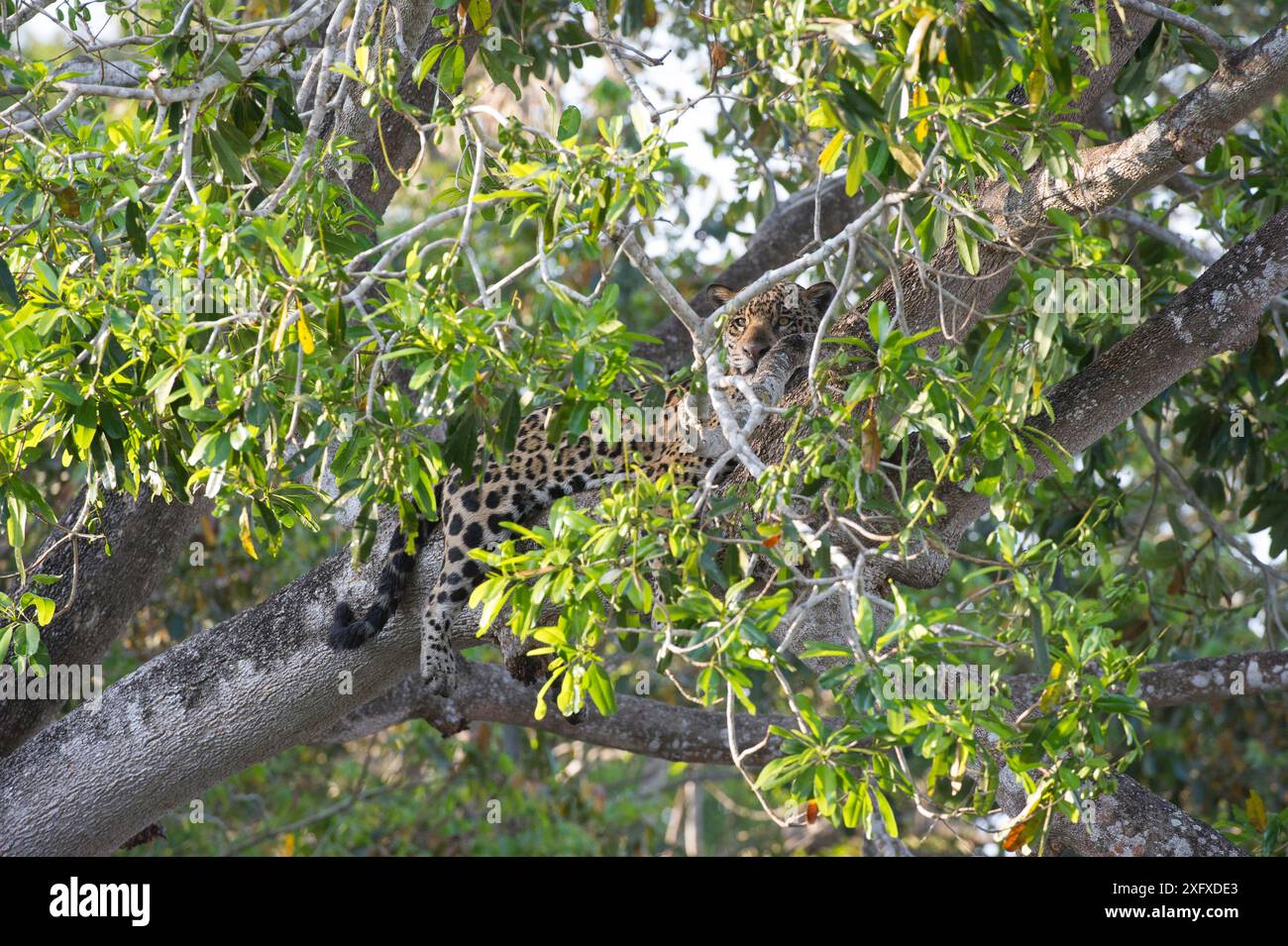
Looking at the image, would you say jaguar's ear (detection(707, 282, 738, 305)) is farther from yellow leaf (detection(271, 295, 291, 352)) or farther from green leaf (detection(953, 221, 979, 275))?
yellow leaf (detection(271, 295, 291, 352))

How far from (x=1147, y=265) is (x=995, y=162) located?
2.89 meters

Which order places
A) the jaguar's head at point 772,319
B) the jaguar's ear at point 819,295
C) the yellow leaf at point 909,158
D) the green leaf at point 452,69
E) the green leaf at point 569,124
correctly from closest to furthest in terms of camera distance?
1. the yellow leaf at point 909,158
2. the green leaf at point 569,124
3. the green leaf at point 452,69
4. the jaguar's head at point 772,319
5. the jaguar's ear at point 819,295

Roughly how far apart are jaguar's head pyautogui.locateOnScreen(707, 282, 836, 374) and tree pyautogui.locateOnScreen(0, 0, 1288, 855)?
110 centimetres

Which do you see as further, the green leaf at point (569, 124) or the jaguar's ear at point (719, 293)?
the jaguar's ear at point (719, 293)

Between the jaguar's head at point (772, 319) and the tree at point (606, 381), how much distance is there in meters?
1.10

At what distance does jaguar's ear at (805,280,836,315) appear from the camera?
5898 millimetres

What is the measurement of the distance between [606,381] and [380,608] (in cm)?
182

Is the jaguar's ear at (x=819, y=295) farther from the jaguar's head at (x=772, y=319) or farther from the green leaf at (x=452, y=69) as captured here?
the green leaf at (x=452, y=69)

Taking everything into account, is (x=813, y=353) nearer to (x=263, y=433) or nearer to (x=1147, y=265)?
(x=263, y=433)

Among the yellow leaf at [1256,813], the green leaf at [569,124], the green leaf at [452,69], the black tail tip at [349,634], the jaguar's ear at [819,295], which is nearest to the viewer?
A: the green leaf at [569,124]

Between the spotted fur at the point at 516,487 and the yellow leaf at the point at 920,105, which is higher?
the yellow leaf at the point at 920,105

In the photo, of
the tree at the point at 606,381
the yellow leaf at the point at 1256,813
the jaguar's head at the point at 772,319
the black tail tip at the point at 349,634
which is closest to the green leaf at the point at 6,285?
the tree at the point at 606,381

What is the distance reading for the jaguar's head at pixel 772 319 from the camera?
Answer: 228 inches

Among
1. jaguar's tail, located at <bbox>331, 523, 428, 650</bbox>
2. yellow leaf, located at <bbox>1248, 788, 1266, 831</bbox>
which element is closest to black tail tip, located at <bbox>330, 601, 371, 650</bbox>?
jaguar's tail, located at <bbox>331, 523, 428, 650</bbox>
